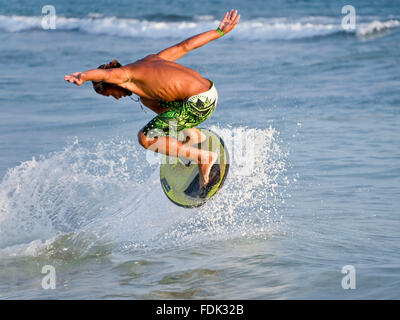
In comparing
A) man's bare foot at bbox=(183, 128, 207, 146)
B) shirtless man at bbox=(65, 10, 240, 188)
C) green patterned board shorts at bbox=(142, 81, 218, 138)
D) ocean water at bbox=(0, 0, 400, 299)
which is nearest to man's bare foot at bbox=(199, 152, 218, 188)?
shirtless man at bbox=(65, 10, 240, 188)

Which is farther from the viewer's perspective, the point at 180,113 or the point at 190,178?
the point at 190,178

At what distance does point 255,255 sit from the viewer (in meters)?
5.94

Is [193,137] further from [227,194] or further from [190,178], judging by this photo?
[227,194]

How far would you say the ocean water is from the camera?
18.1 feet

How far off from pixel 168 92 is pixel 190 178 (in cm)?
124

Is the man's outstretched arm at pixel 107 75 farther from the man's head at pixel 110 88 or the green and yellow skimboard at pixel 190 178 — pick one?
the green and yellow skimboard at pixel 190 178

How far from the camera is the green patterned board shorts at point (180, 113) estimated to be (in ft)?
19.9

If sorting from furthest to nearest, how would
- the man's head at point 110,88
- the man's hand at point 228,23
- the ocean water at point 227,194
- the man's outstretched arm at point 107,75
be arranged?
the man's hand at point 228,23 → the man's head at point 110,88 → the ocean water at point 227,194 → the man's outstretched arm at point 107,75

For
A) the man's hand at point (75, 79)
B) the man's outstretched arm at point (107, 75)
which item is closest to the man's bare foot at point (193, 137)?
the man's outstretched arm at point (107, 75)

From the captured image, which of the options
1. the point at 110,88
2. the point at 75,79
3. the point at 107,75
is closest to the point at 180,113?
the point at 110,88

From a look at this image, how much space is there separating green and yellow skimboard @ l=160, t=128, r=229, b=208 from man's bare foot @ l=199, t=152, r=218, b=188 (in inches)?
2.5

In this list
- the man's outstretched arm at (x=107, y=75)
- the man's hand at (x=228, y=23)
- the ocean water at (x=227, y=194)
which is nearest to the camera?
the man's outstretched arm at (x=107, y=75)

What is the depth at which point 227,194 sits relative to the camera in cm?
720

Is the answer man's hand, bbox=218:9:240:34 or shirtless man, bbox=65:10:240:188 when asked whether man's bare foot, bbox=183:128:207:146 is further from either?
man's hand, bbox=218:9:240:34
